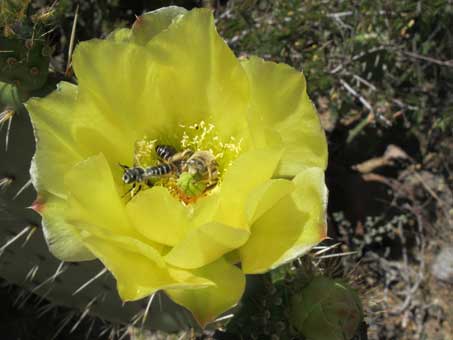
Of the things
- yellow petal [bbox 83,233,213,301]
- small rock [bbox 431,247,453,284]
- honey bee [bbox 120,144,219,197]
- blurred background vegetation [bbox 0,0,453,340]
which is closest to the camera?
yellow petal [bbox 83,233,213,301]

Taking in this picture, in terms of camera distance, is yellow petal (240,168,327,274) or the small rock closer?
yellow petal (240,168,327,274)

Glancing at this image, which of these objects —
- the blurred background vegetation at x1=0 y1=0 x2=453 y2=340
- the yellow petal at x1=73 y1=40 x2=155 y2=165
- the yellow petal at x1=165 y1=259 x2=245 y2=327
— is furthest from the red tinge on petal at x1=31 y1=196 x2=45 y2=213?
the blurred background vegetation at x1=0 y1=0 x2=453 y2=340

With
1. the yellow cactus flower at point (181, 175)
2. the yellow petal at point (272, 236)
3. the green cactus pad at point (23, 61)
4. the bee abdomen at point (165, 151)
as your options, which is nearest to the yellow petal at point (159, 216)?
the yellow cactus flower at point (181, 175)

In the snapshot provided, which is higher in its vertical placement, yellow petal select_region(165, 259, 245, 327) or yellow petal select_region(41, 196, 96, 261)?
yellow petal select_region(41, 196, 96, 261)

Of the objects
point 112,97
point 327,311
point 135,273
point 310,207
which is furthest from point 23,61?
point 327,311

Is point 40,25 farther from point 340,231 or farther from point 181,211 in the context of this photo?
point 340,231

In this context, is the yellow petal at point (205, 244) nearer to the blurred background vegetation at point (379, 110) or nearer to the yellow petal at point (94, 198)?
the yellow petal at point (94, 198)

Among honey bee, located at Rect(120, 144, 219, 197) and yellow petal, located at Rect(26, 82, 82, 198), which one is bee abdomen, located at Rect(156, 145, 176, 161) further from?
yellow petal, located at Rect(26, 82, 82, 198)
